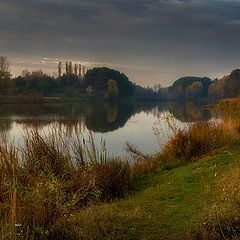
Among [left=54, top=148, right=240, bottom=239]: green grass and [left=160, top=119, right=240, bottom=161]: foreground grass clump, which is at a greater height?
[left=160, top=119, right=240, bottom=161]: foreground grass clump

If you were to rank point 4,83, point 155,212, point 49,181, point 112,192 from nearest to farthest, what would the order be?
point 49,181
point 155,212
point 112,192
point 4,83

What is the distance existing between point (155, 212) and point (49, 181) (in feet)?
5.88

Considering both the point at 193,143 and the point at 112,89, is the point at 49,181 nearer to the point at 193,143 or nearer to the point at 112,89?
the point at 193,143

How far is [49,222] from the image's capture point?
622 cm

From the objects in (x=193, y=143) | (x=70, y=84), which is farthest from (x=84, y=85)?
(x=193, y=143)

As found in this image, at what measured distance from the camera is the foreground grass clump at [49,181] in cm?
616

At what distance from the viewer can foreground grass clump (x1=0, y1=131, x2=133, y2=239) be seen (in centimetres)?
616

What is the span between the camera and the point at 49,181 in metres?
7.06

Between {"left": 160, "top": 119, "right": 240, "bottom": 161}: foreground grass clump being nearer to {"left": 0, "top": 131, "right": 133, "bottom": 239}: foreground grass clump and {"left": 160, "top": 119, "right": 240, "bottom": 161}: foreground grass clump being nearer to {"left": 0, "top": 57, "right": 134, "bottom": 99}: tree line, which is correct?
{"left": 0, "top": 131, "right": 133, "bottom": 239}: foreground grass clump

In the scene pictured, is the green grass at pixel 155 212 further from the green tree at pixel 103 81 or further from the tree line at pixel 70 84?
the green tree at pixel 103 81

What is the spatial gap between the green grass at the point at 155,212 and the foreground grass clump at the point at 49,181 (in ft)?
0.95

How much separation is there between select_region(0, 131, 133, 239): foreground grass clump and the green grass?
0.95 ft

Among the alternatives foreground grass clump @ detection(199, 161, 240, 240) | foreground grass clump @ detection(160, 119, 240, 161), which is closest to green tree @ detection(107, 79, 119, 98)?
foreground grass clump @ detection(160, 119, 240, 161)

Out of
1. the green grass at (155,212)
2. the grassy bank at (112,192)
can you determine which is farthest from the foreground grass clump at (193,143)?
the green grass at (155,212)
